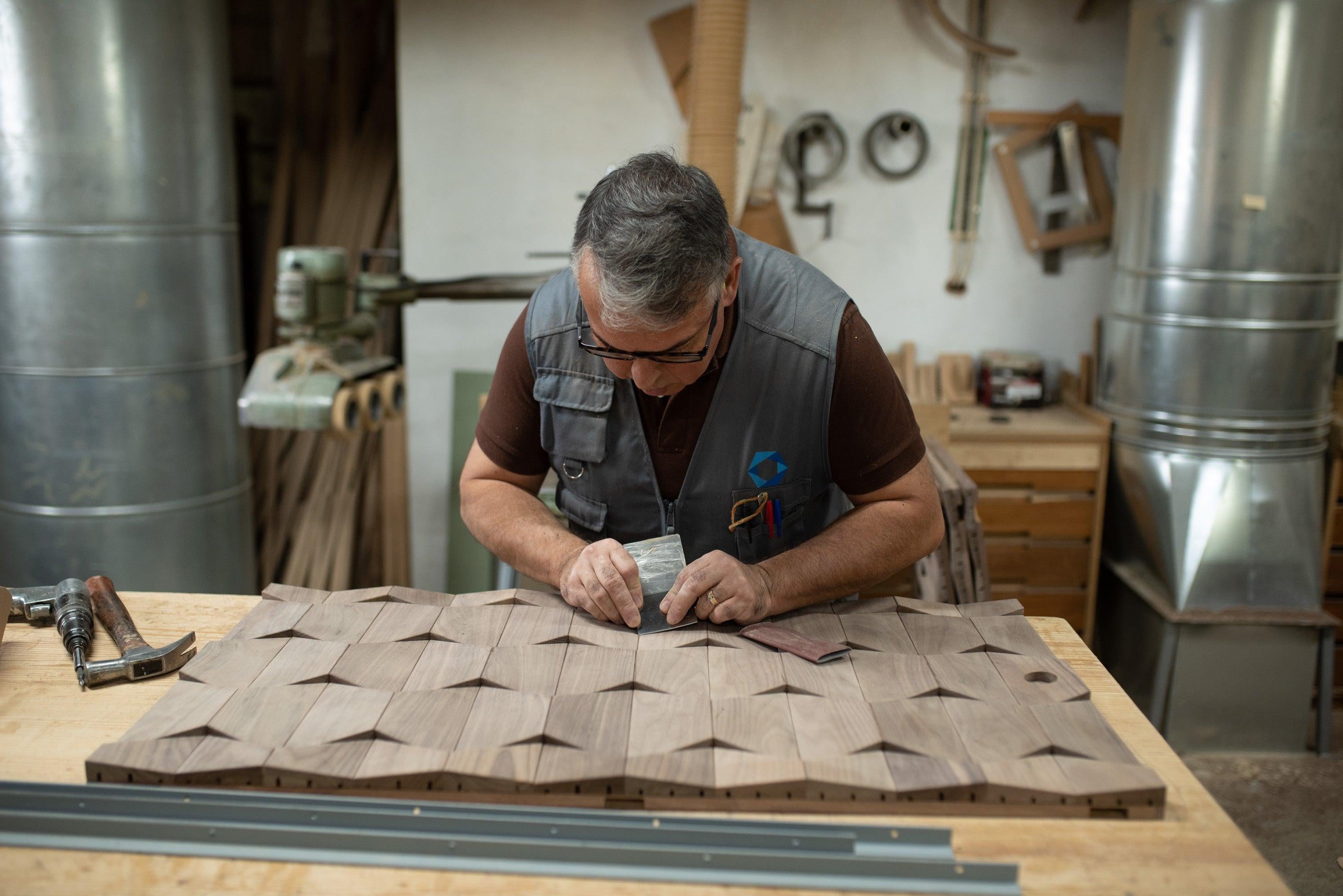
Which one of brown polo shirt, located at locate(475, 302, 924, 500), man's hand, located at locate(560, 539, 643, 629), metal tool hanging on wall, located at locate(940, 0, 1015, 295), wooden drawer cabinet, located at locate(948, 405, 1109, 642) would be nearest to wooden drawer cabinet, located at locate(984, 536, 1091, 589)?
wooden drawer cabinet, located at locate(948, 405, 1109, 642)

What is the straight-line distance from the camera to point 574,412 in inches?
79.3

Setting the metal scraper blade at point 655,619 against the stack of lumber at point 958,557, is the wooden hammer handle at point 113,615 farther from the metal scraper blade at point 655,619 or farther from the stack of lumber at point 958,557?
the stack of lumber at point 958,557

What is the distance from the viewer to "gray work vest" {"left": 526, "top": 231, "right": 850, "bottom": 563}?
1938 mm

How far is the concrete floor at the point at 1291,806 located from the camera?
3.15m

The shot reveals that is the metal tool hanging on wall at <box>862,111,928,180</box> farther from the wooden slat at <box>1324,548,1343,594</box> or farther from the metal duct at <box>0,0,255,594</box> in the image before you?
the metal duct at <box>0,0,255,594</box>

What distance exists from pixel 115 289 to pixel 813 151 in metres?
2.55

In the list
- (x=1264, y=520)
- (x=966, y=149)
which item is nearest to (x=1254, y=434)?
(x=1264, y=520)

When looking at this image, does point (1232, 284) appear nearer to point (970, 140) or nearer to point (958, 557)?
point (970, 140)

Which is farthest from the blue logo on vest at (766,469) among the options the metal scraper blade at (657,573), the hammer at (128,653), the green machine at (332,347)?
the green machine at (332,347)

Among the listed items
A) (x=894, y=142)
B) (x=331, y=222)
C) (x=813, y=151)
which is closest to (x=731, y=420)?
(x=813, y=151)

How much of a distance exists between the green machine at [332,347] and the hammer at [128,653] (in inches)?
45.6

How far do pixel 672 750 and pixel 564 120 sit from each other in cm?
333

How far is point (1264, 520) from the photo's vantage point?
349cm

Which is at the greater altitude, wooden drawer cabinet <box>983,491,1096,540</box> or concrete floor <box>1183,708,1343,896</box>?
wooden drawer cabinet <box>983,491,1096,540</box>
